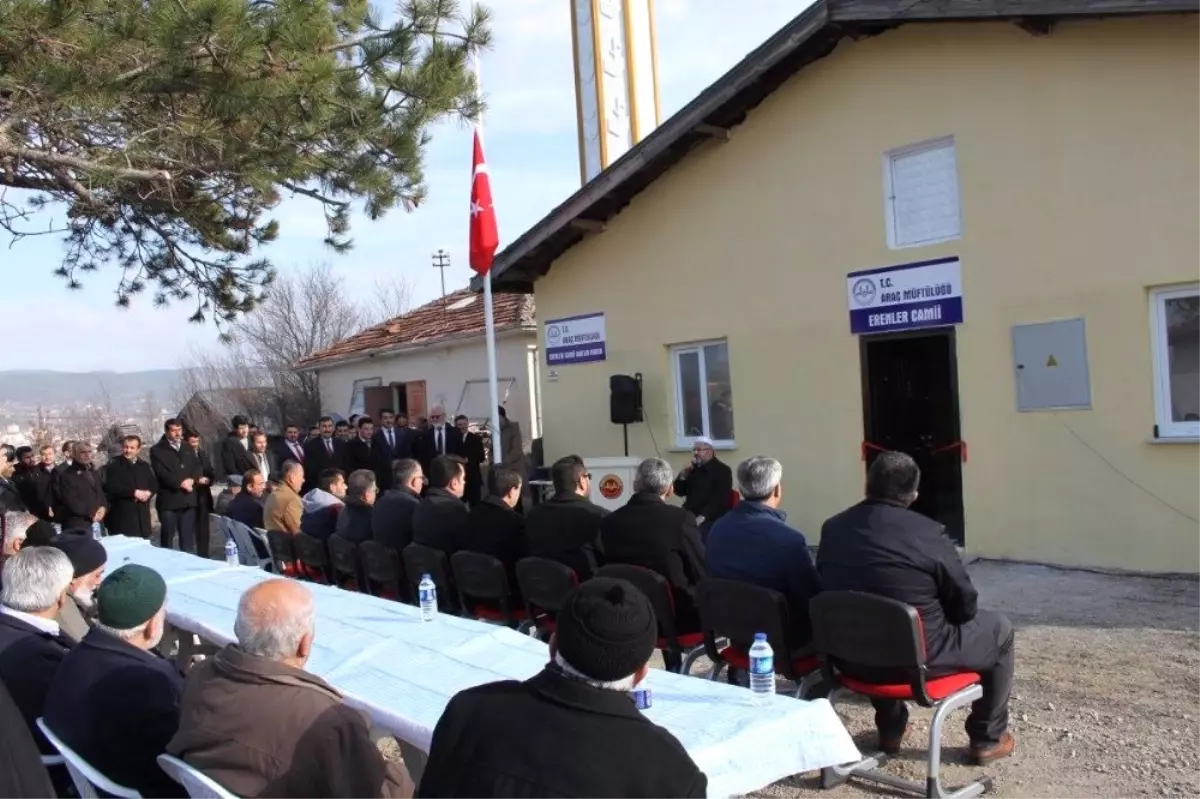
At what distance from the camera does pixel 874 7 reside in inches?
348

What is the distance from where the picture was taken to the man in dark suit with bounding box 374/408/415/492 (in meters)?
13.0

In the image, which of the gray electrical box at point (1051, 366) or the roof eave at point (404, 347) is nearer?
the gray electrical box at point (1051, 366)

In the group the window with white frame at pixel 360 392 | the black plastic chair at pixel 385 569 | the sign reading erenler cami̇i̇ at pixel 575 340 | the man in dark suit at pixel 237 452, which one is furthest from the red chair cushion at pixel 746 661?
the window with white frame at pixel 360 392

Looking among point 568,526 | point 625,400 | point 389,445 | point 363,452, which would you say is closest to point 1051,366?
point 568,526

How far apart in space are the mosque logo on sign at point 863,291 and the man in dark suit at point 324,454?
6586 millimetres

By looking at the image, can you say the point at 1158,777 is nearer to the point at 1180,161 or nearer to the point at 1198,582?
the point at 1198,582

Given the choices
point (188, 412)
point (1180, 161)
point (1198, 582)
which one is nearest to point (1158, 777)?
point (1198, 582)

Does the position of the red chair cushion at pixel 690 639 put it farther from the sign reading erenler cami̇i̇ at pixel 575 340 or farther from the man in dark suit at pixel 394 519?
the sign reading erenler cami̇i̇ at pixel 575 340

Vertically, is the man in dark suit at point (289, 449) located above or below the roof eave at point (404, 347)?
below

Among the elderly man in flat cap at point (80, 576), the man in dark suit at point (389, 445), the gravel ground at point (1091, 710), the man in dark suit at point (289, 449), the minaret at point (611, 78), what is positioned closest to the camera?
the gravel ground at point (1091, 710)

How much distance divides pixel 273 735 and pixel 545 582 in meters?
2.90

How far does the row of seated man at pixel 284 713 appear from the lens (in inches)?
80.7

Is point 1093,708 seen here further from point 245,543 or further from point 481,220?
point 481,220

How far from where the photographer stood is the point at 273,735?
2.61 meters
